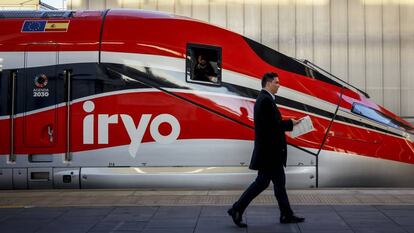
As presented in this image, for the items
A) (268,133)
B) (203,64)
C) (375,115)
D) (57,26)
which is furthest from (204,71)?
(375,115)

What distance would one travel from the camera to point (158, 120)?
28.8 ft

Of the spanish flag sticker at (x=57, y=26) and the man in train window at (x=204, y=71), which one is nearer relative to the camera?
the man in train window at (x=204, y=71)

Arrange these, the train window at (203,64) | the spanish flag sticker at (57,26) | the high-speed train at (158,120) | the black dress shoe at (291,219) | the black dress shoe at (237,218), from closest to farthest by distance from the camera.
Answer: the black dress shoe at (237,218)
the black dress shoe at (291,219)
the high-speed train at (158,120)
the train window at (203,64)
the spanish flag sticker at (57,26)

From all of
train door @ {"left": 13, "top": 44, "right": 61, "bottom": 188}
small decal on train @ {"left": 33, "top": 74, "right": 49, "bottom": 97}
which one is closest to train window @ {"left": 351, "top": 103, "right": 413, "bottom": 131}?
train door @ {"left": 13, "top": 44, "right": 61, "bottom": 188}

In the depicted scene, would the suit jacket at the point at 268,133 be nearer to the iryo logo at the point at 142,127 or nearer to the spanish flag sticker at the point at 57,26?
the iryo logo at the point at 142,127

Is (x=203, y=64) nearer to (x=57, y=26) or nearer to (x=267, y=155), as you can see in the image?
(x=57, y=26)

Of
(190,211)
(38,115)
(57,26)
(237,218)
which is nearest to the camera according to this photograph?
(237,218)

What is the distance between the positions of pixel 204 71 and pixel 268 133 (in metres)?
2.51

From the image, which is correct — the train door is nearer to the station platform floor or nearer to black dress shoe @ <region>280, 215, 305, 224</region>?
the station platform floor

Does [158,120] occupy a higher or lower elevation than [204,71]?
lower

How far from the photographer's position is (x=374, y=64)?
17297mm

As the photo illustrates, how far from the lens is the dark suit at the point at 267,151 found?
6.66m

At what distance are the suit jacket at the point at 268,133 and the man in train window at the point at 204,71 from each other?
88.6 inches

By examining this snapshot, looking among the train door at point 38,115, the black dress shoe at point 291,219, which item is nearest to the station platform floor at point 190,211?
the black dress shoe at point 291,219
